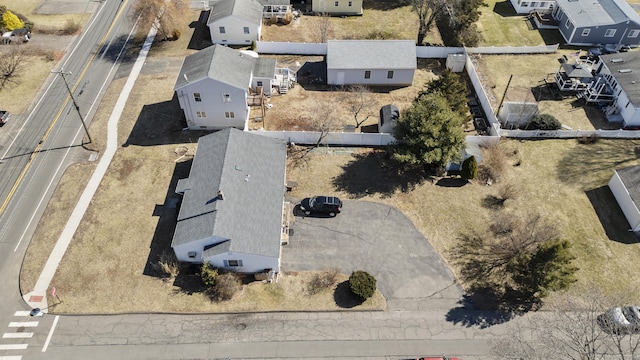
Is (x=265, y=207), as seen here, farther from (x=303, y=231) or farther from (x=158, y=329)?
(x=158, y=329)

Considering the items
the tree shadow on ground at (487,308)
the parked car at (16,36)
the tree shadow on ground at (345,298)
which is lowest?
the tree shadow on ground at (487,308)

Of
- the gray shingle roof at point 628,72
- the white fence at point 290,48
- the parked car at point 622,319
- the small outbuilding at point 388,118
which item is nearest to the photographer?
the parked car at point 622,319

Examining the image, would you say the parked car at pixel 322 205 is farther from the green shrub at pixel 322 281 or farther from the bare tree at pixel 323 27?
the bare tree at pixel 323 27

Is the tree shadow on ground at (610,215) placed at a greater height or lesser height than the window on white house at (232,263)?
lesser

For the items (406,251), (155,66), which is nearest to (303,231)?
(406,251)

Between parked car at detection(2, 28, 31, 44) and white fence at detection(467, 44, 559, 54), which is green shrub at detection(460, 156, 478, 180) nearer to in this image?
white fence at detection(467, 44, 559, 54)

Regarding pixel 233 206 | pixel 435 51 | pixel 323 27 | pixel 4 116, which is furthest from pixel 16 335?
pixel 435 51

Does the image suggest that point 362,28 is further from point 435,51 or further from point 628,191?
point 628,191

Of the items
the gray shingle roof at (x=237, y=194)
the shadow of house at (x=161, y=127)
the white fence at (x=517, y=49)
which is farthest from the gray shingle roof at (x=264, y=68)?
the white fence at (x=517, y=49)
